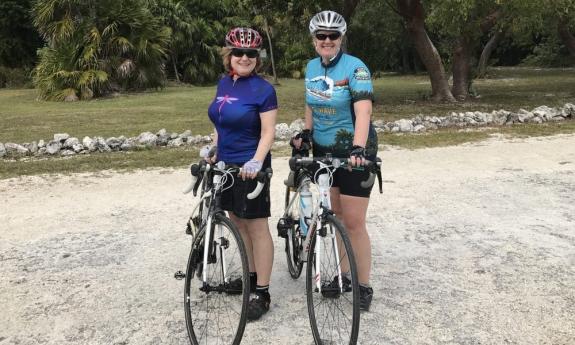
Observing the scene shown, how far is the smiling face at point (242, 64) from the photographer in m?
3.19

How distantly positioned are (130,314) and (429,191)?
4.16m

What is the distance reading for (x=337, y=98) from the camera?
10.8 ft

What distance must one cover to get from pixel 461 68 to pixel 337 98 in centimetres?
1568

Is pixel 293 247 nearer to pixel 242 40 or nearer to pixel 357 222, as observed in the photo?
pixel 357 222

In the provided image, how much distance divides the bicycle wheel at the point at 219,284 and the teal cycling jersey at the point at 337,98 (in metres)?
0.83

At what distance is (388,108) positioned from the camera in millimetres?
15961

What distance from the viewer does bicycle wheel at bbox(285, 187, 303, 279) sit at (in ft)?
12.6

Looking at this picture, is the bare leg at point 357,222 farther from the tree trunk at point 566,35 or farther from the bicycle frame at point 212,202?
the tree trunk at point 566,35

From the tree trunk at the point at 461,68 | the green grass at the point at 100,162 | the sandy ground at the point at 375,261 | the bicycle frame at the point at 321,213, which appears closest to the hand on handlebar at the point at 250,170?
the bicycle frame at the point at 321,213

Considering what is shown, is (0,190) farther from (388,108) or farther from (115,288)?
(388,108)

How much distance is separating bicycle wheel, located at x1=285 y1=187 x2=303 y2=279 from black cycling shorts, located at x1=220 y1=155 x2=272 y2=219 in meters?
0.39

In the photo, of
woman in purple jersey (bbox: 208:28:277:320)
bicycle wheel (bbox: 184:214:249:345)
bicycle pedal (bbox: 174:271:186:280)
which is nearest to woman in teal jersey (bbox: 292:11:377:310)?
woman in purple jersey (bbox: 208:28:277:320)

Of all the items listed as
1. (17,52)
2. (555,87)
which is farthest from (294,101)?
(17,52)

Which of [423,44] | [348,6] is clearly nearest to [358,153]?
[348,6]
